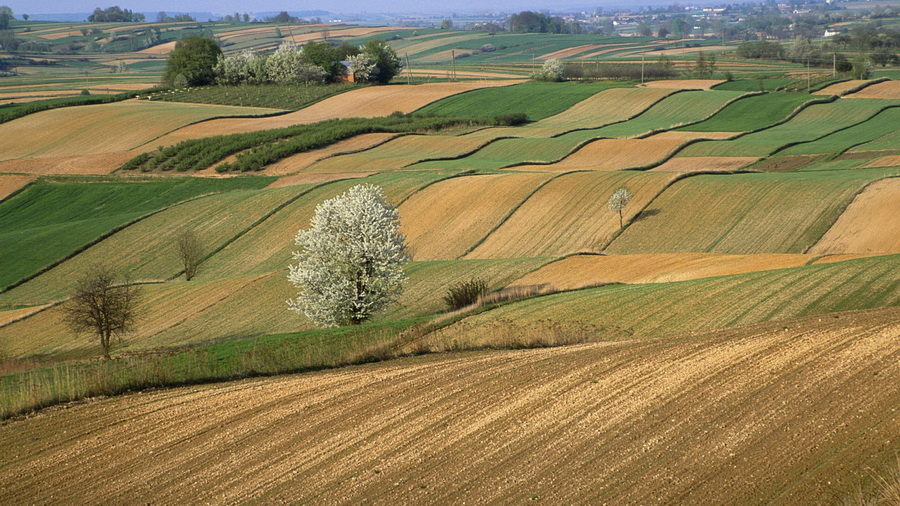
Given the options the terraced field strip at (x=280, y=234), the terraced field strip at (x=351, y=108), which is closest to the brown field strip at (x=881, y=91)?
the terraced field strip at (x=351, y=108)

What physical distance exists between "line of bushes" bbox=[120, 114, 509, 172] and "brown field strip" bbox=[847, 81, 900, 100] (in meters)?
50.6

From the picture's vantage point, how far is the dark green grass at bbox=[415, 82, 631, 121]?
10694 centimetres

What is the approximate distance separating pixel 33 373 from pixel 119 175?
201ft

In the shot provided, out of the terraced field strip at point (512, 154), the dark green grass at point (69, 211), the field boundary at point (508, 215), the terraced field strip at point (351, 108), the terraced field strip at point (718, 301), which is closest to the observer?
the terraced field strip at point (718, 301)

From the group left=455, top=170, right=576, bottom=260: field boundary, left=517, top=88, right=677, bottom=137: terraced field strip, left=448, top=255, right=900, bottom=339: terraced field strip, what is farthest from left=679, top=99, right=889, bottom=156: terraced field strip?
left=448, top=255, right=900, bottom=339: terraced field strip

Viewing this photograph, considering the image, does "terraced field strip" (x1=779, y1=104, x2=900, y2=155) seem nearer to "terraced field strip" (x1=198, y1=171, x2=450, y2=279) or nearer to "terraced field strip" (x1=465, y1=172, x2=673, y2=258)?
"terraced field strip" (x1=465, y1=172, x2=673, y2=258)

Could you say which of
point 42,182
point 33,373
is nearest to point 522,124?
point 42,182

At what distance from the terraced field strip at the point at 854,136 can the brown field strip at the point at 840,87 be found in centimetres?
1812

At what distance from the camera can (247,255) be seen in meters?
51.8

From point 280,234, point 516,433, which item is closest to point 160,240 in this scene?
point 280,234

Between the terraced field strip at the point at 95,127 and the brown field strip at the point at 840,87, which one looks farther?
the brown field strip at the point at 840,87

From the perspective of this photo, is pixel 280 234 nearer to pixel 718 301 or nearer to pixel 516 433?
pixel 718 301

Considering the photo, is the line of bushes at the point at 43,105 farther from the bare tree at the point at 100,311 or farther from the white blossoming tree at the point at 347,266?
the white blossoming tree at the point at 347,266

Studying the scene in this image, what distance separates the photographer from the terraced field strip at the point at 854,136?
74.1 meters
